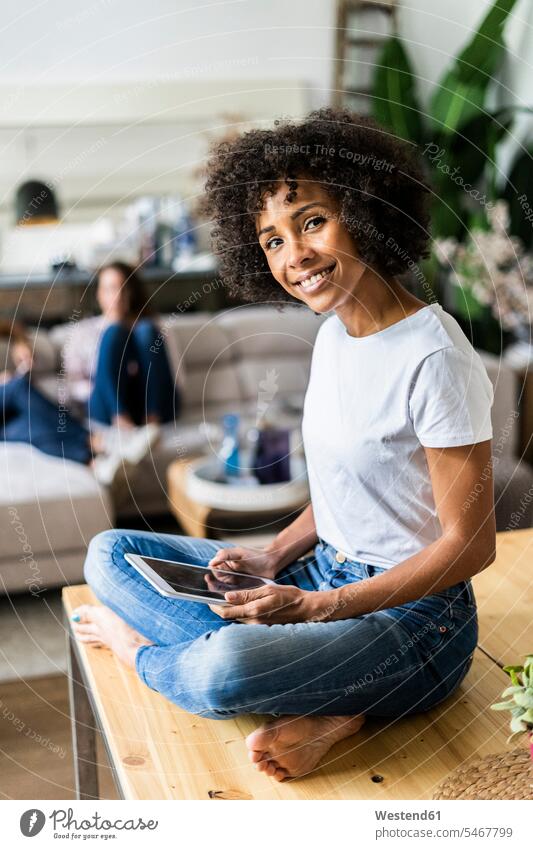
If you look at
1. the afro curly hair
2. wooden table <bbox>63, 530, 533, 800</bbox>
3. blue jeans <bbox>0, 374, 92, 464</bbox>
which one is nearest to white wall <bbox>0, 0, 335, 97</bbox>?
blue jeans <bbox>0, 374, 92, 464</bbox>

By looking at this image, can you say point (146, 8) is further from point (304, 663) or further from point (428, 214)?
point (304, 663)

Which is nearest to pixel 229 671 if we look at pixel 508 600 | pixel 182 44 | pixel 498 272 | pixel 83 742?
pixel 83 742

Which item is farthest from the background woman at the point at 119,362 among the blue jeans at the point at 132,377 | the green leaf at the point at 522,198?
the green leaf at the point at 522,198

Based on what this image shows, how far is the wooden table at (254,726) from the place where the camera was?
0.97 metres

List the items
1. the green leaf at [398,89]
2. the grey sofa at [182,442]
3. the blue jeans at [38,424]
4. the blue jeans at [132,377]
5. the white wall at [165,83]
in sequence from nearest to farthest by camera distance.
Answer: the grey sofa at [182,442], the blue jeans at [132,377], the blue jeans at [38,424], the white wall at [165,83], the green leaf at [398,89]

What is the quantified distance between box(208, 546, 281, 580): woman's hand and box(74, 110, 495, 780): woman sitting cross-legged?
2.6 inches

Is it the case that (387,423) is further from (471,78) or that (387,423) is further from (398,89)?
(398,89)

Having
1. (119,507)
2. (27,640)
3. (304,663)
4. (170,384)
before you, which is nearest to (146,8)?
(170,384)

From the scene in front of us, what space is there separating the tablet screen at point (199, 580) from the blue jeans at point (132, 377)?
0.96 meters
